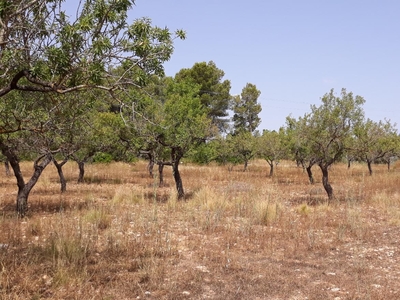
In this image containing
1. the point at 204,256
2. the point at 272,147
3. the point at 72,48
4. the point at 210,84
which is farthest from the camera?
the point at 210,84

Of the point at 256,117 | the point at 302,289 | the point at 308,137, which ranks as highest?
the point at 256,117

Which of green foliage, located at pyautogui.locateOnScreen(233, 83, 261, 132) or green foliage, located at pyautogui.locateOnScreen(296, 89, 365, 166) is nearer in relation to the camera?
green foliage, located at pyautogui.locateOnScreen(296, 89, 365, 166)

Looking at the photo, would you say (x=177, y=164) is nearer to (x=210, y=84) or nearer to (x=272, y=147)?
(x=272, y=147)

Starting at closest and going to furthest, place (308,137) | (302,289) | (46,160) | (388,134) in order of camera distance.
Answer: (302,289)
(46,160)
(308,137)
(388,134)

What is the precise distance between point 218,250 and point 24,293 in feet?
14.8

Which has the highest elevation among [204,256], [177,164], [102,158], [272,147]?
[272,147]

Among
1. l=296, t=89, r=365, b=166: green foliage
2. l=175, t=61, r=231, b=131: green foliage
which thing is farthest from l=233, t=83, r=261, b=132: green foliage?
l=296, t=89, r=365, b=166: green foliage

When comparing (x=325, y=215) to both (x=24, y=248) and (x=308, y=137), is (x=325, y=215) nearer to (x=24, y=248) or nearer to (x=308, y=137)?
(x=308, y=137)

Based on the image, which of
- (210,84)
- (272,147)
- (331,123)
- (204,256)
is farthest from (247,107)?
(204,256)

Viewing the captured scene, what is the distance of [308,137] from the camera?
1712cm

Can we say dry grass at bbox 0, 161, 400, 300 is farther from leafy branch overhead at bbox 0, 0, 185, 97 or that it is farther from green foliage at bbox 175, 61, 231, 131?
green foliage at bbox 175, 61, 231, 131

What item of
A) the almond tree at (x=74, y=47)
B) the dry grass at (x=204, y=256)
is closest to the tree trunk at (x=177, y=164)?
the dry grass at (x=204, y=256)

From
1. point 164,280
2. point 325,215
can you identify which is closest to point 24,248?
point 164,280

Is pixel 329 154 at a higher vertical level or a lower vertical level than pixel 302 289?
higher
